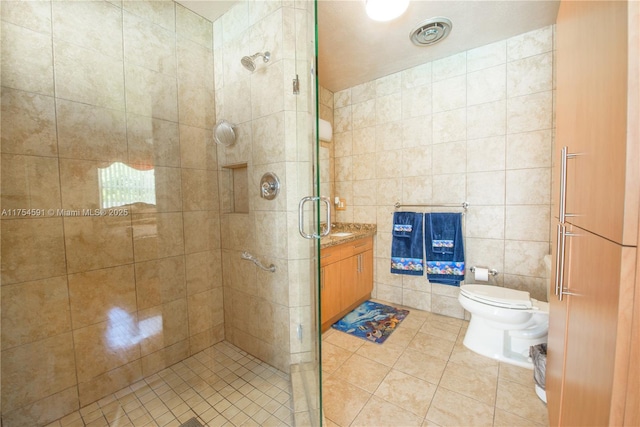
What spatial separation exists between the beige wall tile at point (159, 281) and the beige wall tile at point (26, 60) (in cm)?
101

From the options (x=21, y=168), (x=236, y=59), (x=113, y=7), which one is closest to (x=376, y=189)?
(x=236, y=59)

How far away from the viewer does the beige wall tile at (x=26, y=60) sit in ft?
3.59

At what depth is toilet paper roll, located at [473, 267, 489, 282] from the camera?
6.93ft

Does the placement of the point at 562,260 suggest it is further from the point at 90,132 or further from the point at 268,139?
the point at 90,132

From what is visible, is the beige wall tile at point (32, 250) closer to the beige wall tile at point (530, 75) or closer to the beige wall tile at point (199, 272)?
the beige wall tile at point (199, 272)

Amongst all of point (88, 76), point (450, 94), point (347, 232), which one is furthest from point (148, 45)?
point (450, 94)

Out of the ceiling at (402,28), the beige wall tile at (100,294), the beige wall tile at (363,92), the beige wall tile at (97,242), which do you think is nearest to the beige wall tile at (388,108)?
the beige wall tile at (363,92)

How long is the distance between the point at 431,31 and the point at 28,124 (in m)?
2.60

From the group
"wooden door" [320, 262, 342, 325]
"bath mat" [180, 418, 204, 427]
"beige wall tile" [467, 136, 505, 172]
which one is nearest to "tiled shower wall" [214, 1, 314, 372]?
"bath mat" [180, 418, 204, 427]

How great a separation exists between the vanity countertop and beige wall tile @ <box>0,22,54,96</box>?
1896mm

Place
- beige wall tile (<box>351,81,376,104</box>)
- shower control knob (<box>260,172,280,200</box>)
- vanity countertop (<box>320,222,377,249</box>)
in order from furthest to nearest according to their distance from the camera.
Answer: beige wall tile (<box>351,81,376,104</box>)
vanity countertop (<box>320,222,377,249</box>)
shower control knob (<box>260,172,280,200</box>)

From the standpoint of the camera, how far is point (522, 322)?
1662mm

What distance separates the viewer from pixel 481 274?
2.12m

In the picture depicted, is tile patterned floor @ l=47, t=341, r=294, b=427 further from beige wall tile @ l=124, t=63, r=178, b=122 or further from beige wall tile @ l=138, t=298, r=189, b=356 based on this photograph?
beige wall tile @ l=124, t=63, r=178, b=122
